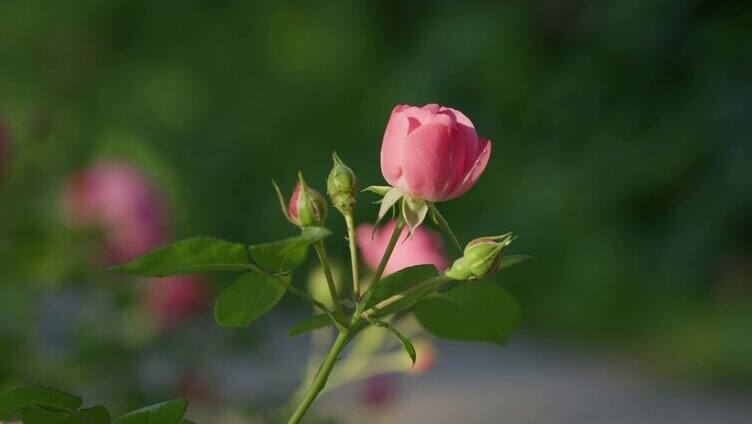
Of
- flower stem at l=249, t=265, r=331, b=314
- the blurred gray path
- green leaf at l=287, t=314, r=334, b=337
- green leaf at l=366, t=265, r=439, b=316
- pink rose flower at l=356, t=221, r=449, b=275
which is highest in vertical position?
flower stem at l=249, t=265, r=331, b=314

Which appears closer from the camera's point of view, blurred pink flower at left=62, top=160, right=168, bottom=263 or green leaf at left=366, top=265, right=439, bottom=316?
green leaf at left=366, top=265, right=439, bottom=316

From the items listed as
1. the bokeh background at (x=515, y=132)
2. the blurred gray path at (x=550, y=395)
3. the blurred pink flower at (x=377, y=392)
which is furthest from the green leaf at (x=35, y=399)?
the blurred gray path at (x=550, y=395)

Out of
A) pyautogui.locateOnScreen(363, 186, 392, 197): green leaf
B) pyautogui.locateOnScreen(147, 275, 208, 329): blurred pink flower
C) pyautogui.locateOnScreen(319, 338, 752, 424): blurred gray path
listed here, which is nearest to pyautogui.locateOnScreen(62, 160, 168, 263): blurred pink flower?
pyautogui.locateOnScreen(147, 275, 208, 329): blurred pink flower

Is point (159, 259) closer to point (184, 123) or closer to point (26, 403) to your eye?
point (26, 403)

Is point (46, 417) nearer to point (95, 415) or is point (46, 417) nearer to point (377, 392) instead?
point (95, 415)

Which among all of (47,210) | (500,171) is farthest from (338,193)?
(500,171)

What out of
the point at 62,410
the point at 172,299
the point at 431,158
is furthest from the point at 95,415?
the point at 172,299

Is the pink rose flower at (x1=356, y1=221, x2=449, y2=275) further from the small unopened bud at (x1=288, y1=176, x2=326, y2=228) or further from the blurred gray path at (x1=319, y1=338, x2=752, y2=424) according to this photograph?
the blurred gray path at (x1=319, y1=338, x2=752, y2=424)
